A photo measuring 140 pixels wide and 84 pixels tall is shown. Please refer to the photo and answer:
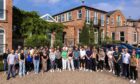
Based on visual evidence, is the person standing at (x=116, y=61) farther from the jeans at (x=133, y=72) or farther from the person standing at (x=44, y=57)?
the person standing at (x=44, y=57)

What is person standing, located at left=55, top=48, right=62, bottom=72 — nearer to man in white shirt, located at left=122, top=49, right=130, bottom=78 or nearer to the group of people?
the group of people

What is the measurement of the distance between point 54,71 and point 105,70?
13.1 ft

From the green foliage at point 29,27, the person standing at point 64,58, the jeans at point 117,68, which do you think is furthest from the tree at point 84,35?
the jeans at point 117,68

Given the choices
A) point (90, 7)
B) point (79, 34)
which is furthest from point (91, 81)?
point (90, 7)

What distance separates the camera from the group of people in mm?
18609

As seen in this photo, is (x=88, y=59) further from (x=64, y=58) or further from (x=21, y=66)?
(x=21, y=66)

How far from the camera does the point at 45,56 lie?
1980 centimetres

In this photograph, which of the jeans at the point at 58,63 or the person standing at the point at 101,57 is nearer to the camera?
the jeans at the point at 58,63

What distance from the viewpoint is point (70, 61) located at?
67.3 ft

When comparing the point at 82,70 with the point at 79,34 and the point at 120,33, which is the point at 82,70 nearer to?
the point at 79,34

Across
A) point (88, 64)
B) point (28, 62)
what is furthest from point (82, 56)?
point (28, 62)

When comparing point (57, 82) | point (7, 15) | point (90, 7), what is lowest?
point (57, 82)

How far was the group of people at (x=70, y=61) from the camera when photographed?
18.6 m

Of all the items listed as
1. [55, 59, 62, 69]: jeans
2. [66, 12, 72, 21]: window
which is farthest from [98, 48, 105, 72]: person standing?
[66, 12, 72, 21]: window
